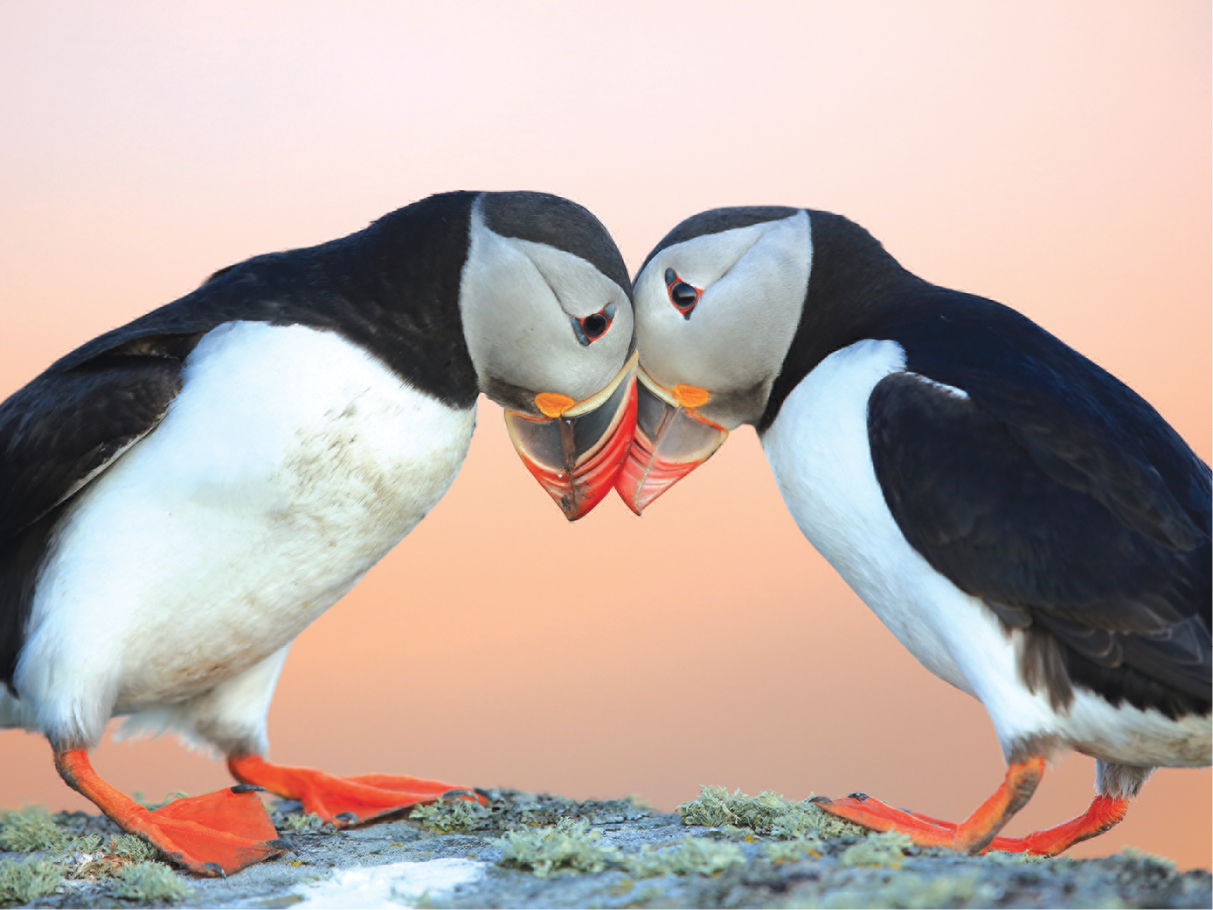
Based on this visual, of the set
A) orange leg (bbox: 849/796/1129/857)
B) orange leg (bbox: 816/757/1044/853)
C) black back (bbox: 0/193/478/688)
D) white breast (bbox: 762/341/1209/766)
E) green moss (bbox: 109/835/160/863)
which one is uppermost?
black back (bbox: 0/193/478/688)

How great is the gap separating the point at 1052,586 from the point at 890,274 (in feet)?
5.90

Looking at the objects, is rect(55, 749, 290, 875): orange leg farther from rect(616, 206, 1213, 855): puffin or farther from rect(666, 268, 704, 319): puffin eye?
rect(666, 268, 704, 319): puffin eye

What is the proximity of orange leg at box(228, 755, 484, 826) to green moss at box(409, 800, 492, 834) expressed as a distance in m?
0.08

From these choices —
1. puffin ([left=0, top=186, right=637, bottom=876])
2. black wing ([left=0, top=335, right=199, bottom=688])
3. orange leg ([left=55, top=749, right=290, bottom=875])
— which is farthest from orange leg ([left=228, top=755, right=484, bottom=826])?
black wing ([left=0, top=335, right=199, bottom=688])

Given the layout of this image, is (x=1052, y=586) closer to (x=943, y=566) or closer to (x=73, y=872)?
(x=943, y=566)

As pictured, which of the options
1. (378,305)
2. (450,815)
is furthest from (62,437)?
(450,815)

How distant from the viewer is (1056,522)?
13.3 ft

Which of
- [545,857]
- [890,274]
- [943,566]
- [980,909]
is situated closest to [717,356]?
[890,274]

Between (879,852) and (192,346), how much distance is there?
10.9ft

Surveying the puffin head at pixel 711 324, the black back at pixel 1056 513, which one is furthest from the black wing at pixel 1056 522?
the puffin head at pixel 711 324

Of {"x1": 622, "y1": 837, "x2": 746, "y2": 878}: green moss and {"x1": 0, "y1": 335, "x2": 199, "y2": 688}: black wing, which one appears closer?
{"x1": 622, "y1": 837, "x2": 746, "y2": 878}: green moss

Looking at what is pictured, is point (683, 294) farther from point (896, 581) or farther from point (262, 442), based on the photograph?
point (262, 442)

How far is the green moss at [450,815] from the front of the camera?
514 cm

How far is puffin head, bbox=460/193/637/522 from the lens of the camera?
4906mm
